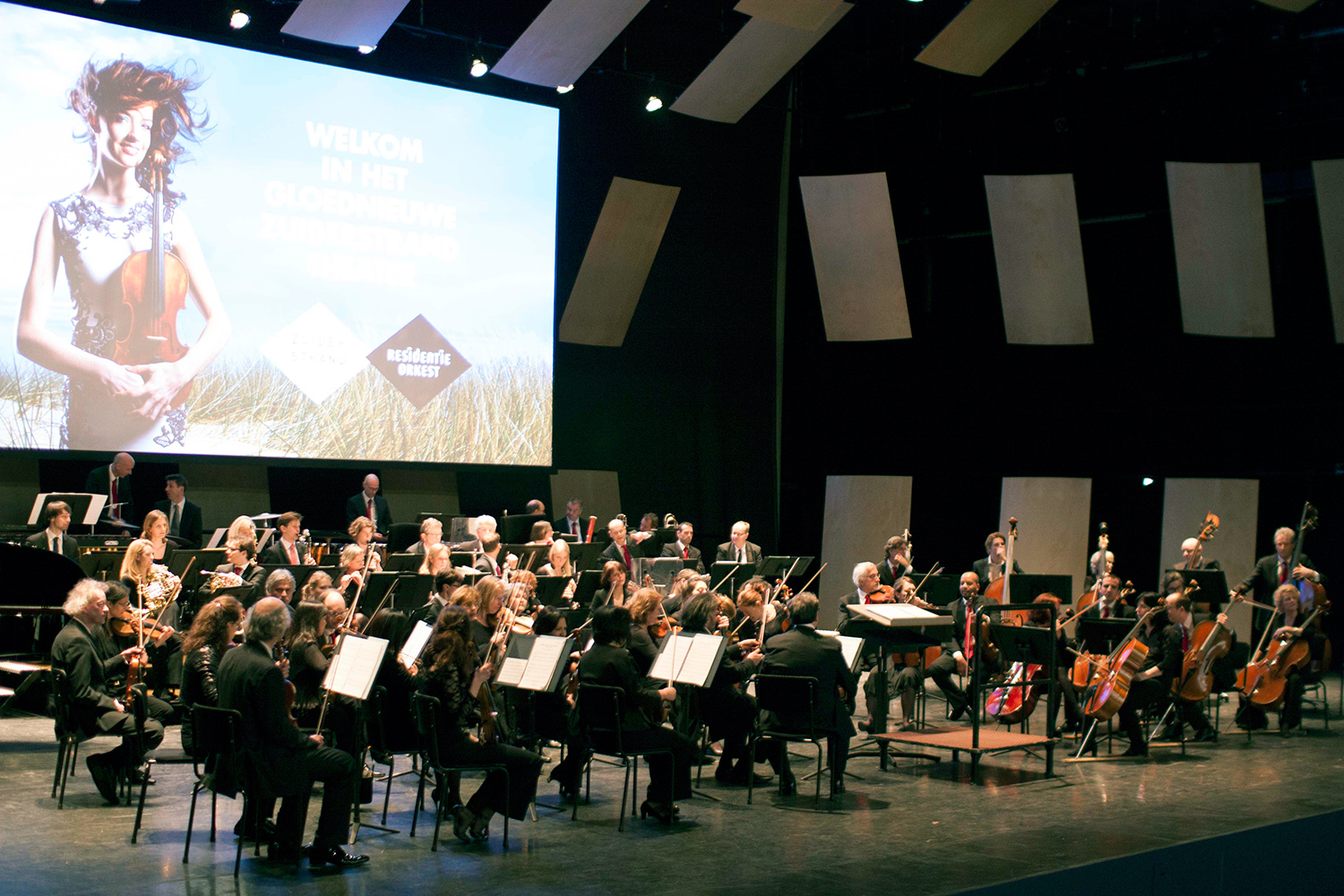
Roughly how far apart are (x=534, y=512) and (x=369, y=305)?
234 cm

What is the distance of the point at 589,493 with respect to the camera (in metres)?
14.0

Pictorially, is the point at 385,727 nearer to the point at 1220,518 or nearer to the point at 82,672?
the point at 82,672

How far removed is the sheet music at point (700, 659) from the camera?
20.5 feet

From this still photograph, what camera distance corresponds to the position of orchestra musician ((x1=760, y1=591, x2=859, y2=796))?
21.8 feet

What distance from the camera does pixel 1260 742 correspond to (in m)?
8.74

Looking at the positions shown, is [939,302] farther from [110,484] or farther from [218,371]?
[110,484]

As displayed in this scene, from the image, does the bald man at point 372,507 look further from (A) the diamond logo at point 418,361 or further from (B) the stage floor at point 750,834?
(B) the stage floor at point 750,834

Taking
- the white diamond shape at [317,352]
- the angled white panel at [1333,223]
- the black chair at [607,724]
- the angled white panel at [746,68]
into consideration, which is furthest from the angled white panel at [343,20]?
the angled white panel at [1333,223]

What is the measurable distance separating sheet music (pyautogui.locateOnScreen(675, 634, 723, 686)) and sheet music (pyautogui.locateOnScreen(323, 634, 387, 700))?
1509mm

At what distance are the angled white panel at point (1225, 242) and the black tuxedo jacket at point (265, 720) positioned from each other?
10.1 meters

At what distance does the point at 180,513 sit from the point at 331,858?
18.4 feet

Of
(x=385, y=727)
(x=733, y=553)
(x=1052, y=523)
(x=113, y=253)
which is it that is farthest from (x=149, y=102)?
(x=1052, y=523)

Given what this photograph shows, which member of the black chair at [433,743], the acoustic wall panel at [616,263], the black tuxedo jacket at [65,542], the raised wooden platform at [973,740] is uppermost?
the acoustic wall panel at [616,263]

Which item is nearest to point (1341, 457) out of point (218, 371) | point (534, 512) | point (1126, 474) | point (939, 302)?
point (1126, 474)
